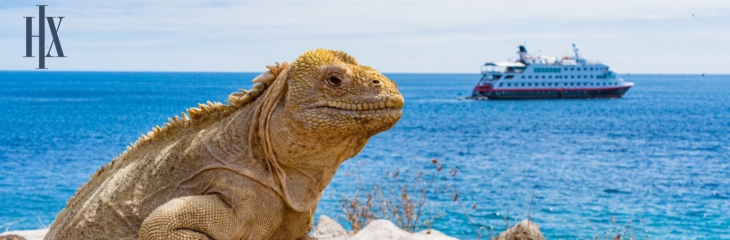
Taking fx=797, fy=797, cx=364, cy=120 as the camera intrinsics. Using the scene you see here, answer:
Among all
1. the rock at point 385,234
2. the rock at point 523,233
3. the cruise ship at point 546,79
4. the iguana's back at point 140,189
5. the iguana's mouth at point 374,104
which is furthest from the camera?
the cruise ship at point 546,79

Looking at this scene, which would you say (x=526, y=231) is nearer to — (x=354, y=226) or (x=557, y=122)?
(x=354, y=226)

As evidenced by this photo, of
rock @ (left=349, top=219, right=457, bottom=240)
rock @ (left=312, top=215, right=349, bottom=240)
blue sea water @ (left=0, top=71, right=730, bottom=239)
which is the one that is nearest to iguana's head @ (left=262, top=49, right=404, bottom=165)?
rock @ (left=349, top=219, right=457, bottom=240)

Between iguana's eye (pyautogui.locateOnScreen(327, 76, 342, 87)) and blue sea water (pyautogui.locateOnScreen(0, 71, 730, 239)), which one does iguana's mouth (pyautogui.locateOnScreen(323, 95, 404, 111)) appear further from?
blue sea water (pyautogui.locateOnScreen(0, 71, 730, 239))

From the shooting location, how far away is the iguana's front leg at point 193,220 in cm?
432

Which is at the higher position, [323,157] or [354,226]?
[323,157]

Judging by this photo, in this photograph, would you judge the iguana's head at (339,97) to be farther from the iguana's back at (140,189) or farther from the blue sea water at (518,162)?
the blue sea water at (518,162)

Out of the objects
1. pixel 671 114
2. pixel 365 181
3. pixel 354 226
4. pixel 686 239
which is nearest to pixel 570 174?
pixel 365 181

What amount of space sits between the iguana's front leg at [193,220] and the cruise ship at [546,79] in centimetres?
9760

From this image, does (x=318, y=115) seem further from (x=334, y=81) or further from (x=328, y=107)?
(x=334, y=81)

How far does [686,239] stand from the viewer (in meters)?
23.0

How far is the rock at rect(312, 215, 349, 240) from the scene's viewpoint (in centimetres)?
823

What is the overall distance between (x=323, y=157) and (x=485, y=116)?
90.4 metres

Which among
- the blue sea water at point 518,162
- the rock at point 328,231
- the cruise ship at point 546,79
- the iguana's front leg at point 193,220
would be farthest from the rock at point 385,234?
the cruise ship at point 546,79

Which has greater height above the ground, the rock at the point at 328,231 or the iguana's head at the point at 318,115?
the iguana's head at the point at 318,115
